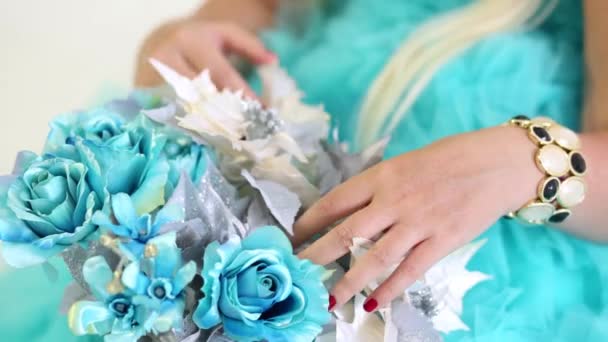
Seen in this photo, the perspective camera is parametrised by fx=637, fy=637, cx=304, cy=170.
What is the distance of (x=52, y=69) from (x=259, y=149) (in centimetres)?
85

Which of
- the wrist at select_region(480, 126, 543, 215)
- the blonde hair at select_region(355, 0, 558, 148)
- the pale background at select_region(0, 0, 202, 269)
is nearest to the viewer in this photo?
the wrist at select_region(480, 126, 543, 215)

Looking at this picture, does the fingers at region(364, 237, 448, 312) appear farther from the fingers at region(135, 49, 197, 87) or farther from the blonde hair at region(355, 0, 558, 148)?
the fingers at region(135, 49, 197, 87)

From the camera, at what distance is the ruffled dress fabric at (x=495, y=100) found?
1.81ft

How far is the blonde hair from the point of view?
0.69 m

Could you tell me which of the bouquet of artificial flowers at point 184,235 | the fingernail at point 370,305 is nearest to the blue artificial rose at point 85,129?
the bouquet of artificial flowers at point 184,235

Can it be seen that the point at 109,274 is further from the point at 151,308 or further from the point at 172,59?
the point at 172,59

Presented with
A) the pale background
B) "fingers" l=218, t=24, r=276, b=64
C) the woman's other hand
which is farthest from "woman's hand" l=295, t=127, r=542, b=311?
the pale background

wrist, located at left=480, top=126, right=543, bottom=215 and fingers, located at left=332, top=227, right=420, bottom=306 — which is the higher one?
wrist, located at left=480, top=126, right=543, bottom=215

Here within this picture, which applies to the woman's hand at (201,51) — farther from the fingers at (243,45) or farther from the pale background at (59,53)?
the pale background at (59,53)

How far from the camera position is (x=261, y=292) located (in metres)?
0.40

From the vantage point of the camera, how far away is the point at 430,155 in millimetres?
501

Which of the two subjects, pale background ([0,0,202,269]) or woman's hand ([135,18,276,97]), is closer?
woman's hand ([135,18,276,97])

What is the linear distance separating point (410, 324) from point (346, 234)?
0.08m

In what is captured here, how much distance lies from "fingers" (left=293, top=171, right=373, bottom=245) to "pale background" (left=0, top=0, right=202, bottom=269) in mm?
673
